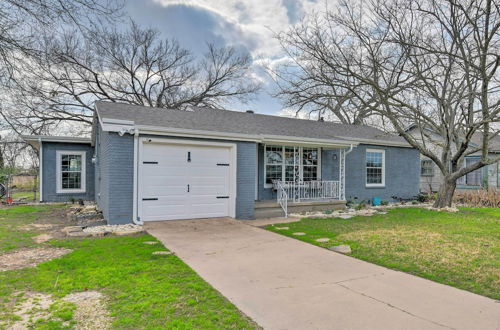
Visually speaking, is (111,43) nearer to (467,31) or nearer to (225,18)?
(225,18)

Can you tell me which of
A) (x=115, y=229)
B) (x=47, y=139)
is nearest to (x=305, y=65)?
(x=115, y=229)

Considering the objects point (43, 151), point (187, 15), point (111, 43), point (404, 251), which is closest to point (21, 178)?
point (111, 43)

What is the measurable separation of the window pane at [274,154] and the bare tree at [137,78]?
562 inches

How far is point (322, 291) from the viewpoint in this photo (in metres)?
4.12

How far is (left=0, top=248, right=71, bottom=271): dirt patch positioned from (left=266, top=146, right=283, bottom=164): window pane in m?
7.58

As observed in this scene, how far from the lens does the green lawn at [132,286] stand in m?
3.23

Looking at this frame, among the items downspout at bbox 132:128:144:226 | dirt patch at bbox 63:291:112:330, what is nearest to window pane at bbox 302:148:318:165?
downspout at bbox 132:128:144:226

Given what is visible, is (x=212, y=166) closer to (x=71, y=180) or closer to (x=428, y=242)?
(x=428, y=242)

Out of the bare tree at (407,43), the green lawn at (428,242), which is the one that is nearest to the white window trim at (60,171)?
the green lawn at (428,242)

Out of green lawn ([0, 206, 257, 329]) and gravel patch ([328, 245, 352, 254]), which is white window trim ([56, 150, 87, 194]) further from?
gravel patch ([328, 245, 352, 254])

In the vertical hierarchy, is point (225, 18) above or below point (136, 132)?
above

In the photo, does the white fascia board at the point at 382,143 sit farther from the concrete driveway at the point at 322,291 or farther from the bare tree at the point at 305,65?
the concrete driveway at the point at 322,291

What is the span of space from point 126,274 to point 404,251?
5.01 meters

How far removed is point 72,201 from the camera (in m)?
13.5
